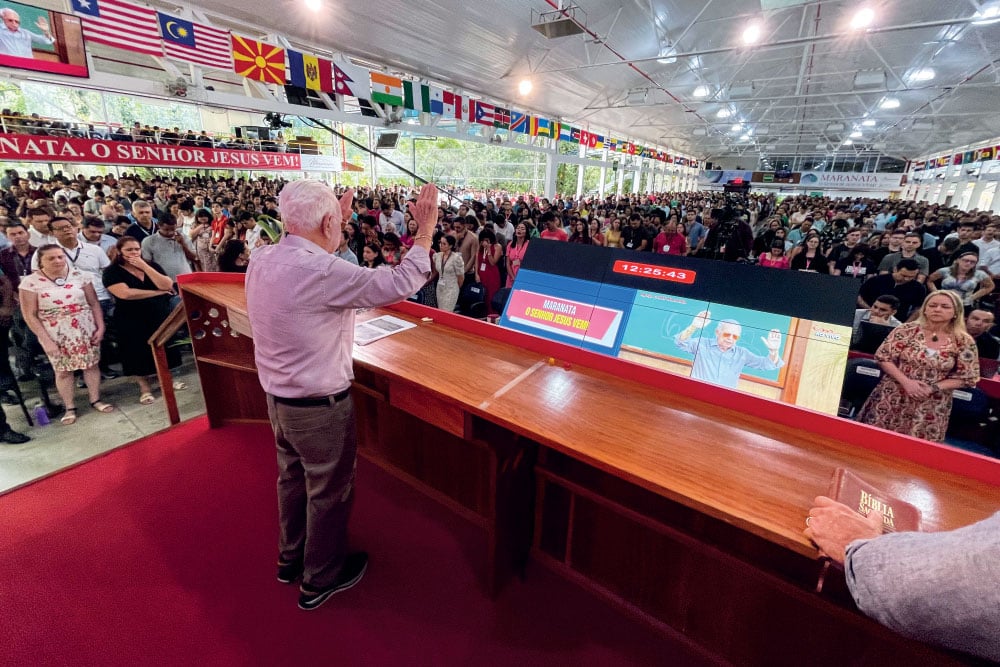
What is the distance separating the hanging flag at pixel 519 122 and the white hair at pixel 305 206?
13.9 m

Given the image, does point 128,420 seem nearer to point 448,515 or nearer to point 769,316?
point 448,515

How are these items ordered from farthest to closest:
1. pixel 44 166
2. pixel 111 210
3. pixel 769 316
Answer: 1. pixel 44 166
2. pixel 111 210
3. pixel 769 316

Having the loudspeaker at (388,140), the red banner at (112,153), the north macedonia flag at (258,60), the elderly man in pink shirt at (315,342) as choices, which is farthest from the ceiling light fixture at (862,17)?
the red banner at (112,153)

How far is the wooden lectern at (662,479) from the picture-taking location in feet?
4.43

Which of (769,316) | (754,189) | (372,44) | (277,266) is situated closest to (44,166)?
(372,44)

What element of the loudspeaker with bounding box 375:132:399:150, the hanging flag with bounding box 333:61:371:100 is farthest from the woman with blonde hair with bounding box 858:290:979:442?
the loudspeaker with bounding box 375:132:399:150

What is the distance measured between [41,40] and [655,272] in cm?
836

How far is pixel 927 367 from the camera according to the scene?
8.60 feet

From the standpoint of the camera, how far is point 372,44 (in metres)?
9.69

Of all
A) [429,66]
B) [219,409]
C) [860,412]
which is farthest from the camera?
[429,66]

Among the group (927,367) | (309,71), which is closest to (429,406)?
(927,367)

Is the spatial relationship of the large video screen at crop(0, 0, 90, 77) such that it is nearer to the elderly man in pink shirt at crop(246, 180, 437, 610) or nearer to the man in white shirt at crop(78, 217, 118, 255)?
the man in white shirt at crop(78, 217, 118, 255)

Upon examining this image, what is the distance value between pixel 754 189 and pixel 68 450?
Result: 43570 millimetres

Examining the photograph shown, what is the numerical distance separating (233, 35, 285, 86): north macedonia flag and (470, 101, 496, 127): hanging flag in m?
5.84
